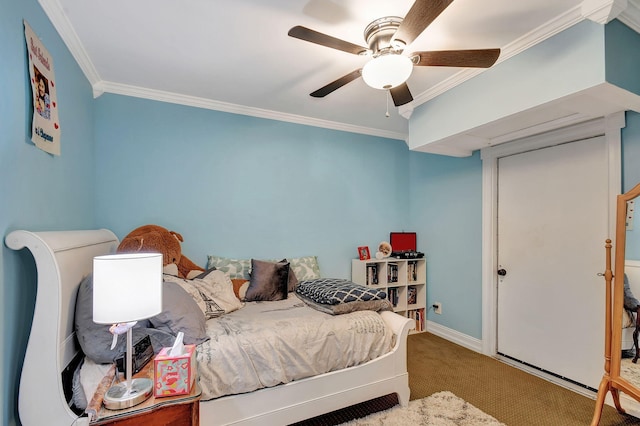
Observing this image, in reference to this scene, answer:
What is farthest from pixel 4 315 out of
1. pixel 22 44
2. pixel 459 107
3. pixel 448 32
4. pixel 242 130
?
pixel 459 107

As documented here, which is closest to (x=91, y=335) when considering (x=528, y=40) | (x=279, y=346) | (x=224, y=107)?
(x=279, y=346)

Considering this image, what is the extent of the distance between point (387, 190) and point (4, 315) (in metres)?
3.55

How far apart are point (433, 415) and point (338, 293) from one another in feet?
3.37

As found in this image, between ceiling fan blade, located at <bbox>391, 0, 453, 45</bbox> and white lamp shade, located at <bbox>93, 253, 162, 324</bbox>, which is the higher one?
ceiling fan blade, located at <bbox>391, 0, 453, 45</bbox>

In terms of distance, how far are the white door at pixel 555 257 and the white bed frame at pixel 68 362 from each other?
4.42 ft

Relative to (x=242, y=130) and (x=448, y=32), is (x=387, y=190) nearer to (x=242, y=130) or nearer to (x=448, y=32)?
(x=242, y=130)

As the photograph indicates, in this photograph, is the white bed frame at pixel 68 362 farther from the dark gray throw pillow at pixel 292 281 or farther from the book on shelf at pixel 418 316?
the book on shelf at pixel 418 316

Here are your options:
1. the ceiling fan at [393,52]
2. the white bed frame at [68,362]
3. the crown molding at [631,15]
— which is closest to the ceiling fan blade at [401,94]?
the ceiling fan at [393,52]

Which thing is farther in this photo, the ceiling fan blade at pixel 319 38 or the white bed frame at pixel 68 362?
the ceiling fan blade at pixel 319 38

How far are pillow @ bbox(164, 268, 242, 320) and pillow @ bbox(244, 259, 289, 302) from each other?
0.17 metres

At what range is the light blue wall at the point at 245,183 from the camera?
2691mm

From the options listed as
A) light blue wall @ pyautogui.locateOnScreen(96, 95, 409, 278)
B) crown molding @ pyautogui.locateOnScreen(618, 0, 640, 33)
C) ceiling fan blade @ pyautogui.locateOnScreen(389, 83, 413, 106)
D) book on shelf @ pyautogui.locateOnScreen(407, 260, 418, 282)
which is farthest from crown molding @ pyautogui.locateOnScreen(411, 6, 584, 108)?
book on shelf @ pyautogui.locateOnScreen(407, 260, 418, 282)

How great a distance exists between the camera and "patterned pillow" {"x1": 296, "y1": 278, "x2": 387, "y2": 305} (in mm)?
2398

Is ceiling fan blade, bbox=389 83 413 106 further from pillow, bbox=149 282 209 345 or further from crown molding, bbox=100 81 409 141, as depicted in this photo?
pillow, bbox=149 282 209 345
